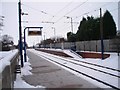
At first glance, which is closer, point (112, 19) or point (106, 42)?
point (106, 42)

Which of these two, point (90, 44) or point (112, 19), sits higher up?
point (112, 19)

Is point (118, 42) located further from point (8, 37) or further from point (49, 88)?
point (8, 37)

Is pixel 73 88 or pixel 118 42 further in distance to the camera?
pixel 118 42

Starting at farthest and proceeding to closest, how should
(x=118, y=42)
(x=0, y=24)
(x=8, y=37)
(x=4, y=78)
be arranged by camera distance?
1. (x=8, y=37)
2. (x=0, y=24)
3. (x=118, y=42)
4. (x=4, y=78)

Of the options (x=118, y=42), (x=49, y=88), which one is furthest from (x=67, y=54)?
(x=49, y=88)

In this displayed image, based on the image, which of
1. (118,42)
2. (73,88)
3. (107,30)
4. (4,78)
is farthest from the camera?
(107,30)

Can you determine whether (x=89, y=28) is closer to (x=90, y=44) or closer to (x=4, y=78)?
(x=90, y=44)

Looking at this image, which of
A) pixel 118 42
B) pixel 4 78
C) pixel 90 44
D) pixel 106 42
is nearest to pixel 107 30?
pixel 90 44

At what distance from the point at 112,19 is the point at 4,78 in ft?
182

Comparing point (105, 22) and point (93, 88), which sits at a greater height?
point (105, 22)

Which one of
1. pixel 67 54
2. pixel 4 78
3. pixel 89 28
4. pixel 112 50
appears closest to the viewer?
pixel 4 78

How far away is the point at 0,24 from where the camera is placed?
176 feet

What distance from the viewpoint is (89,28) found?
215ft

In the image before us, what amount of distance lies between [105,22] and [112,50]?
17695 millimetres
